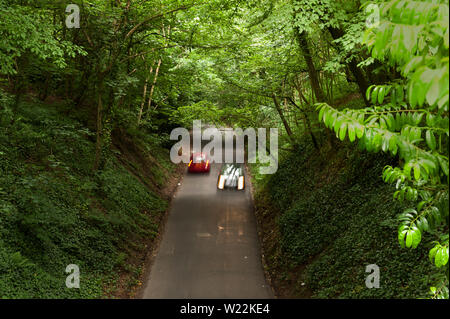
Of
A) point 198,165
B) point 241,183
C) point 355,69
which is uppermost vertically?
point 355,69

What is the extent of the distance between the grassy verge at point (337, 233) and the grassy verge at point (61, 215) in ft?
18.2

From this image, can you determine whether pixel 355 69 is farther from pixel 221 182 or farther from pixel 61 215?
pixel 221 182

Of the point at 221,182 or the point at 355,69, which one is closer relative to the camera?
the point at 355,69

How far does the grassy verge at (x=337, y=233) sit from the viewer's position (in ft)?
26.4

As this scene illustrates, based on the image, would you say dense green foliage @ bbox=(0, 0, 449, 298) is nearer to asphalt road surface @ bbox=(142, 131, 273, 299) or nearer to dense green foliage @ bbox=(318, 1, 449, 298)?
dense green foliage @ bbox=(318, 1, 449, 298)

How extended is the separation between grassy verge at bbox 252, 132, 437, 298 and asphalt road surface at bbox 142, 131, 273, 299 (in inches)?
30.8

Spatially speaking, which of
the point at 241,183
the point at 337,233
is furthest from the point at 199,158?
the point at 337,233

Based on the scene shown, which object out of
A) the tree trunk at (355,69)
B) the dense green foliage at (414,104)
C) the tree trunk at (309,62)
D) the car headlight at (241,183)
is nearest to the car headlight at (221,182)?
the car headlight at (241,183)

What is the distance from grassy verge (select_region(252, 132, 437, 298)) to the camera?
8.05 m

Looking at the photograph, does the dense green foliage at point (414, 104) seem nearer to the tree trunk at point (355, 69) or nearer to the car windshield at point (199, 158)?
the tree trunk at point (355, 69)

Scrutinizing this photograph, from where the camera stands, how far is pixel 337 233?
11398 millimetres

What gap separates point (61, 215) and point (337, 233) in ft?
29.5

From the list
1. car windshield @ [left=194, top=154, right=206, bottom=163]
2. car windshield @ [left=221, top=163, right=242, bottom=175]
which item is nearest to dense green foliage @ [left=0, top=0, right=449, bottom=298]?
car windshield @ [left=221, top=163, right=242, bottom=175]
